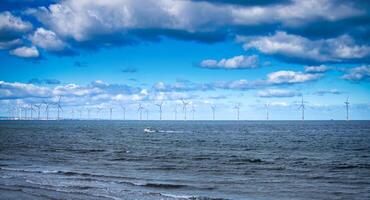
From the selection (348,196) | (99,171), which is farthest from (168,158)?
(348,196)

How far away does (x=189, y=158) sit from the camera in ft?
181

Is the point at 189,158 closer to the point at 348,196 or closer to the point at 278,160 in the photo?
the point at 278,160

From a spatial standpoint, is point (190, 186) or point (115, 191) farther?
point (190, 186)

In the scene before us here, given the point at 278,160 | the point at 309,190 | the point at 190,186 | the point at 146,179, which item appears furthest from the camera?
the point at 278,160

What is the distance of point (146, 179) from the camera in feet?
119

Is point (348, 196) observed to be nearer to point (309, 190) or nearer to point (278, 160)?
point (309, 190)

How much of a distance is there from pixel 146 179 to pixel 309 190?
14.4 meters

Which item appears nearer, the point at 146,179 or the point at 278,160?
the point at 146,179

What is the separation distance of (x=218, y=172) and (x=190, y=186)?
8.86m

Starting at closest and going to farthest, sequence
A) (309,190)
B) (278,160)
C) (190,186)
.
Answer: (309,190) < (190,186) < (278,160)

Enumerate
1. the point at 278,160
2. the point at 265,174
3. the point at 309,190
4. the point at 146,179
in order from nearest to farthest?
the point at 309,190
the point at 146,179
the point at 265,174
the point at 278,160

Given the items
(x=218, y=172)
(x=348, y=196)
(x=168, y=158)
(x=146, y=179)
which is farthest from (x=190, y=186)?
(x=168, y=158)

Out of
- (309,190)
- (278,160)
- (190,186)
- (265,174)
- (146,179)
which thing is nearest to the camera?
(309,190)

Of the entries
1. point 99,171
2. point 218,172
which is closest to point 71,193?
point 99,171
